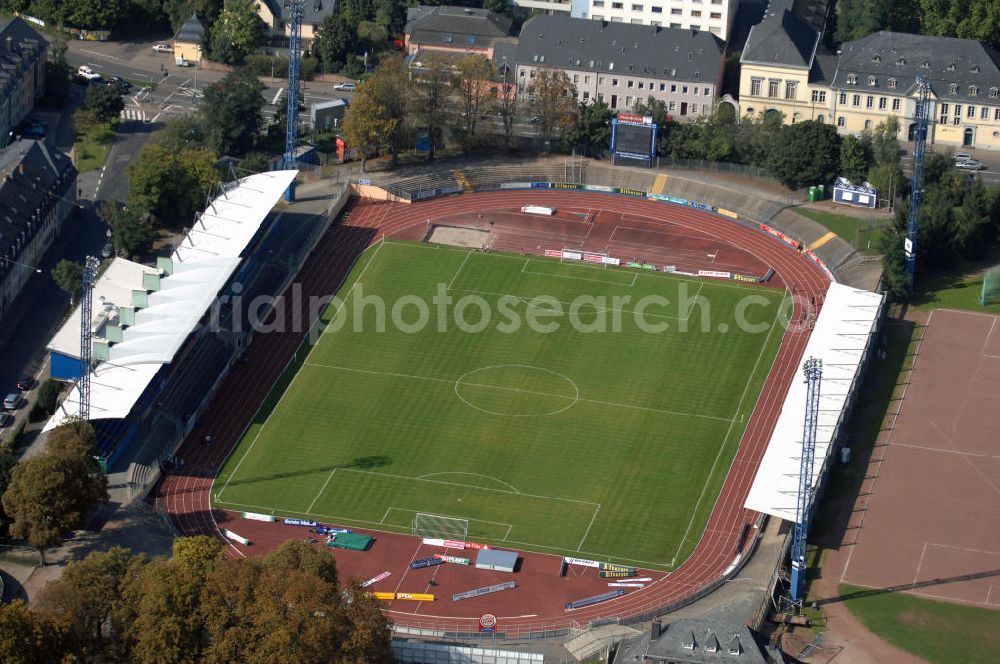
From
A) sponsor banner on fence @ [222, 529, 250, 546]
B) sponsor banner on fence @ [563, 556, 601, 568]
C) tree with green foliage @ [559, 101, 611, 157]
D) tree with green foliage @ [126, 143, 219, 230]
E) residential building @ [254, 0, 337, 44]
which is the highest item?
residential building @ [254, 0, 337, 44]

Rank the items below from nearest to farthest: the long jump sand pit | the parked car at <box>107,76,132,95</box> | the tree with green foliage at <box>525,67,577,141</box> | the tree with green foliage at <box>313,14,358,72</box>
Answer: the long jump sand pit → the tree with green foliage at <box>525,67,577,141</box> → the parked car at <box>107,76,132,95</box> → the tree with green foliage at <box>313,14,358,72</box>

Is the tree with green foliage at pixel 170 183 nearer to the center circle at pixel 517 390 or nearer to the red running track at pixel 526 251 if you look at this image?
the red running track at pixel 526 251

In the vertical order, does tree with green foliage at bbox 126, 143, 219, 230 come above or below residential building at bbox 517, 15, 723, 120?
below

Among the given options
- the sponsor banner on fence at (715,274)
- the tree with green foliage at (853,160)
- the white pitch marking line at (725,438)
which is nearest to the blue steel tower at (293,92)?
the sponsor banner on fence at (715,274)

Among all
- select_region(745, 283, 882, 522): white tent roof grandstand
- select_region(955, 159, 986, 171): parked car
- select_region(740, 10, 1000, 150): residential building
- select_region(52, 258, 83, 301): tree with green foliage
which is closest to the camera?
select_region(745, 283, 882, 522): white tent roof grandstand

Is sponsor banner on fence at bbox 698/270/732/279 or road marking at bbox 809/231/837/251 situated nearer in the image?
sponsor banner on fence at bbox 698/270/732/279

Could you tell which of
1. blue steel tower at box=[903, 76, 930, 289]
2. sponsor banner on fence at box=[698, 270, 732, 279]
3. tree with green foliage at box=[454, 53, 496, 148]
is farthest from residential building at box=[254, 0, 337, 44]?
blue steel tower at box=[903, 76, 930, 289]

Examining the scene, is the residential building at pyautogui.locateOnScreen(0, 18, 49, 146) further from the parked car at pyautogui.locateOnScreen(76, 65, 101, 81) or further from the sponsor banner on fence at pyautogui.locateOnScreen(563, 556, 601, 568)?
the sponsor banner on fence at pyautogui.locateOnScreen(563, 556, 601, 568)
